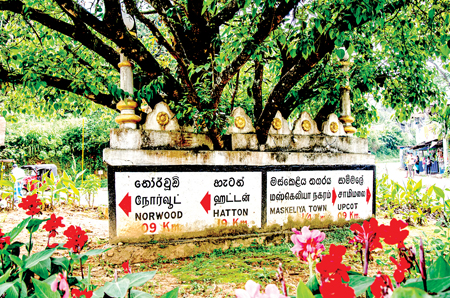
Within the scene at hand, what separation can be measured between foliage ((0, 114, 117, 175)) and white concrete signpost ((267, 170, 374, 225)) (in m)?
10.8

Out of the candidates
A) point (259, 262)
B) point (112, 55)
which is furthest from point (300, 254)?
point (112, 55)

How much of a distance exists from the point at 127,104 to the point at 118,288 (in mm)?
2793

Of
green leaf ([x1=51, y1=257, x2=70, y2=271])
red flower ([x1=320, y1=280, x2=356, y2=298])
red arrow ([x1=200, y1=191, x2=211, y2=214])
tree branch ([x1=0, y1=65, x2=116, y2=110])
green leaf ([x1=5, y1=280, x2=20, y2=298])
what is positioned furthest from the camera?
tree branch ([x1=0, y1=65, x2=116, y2=110])

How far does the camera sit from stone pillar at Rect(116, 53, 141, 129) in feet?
11.1

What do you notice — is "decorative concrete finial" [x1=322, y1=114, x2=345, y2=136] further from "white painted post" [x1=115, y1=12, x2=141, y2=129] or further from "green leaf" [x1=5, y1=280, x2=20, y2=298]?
"green leaf" [x1=5, y1=280, x2=20, y2=298]

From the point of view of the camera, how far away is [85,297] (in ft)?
3.24

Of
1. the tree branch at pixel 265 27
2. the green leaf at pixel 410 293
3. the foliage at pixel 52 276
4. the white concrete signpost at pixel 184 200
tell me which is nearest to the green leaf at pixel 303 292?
the green leaf at pixel 410 293

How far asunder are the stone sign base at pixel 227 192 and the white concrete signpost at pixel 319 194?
1 centimetres

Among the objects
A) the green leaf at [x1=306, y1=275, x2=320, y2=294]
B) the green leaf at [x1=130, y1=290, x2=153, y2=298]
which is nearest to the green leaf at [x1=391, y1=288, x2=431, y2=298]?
the green leaf at [x1=306, y1=275, x2=320, y2=294]

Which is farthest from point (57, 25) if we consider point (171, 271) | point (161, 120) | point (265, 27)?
point (171, 271)

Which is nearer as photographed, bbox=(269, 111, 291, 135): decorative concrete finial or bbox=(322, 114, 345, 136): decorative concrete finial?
bbox=(269, 111, 291, 135): decorative concrete finial

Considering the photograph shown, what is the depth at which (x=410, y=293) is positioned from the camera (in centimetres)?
67

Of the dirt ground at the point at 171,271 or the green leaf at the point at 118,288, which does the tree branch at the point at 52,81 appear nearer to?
the dirt ground at the point at 171,271

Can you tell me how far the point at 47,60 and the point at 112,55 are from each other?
Answer: 832mm
